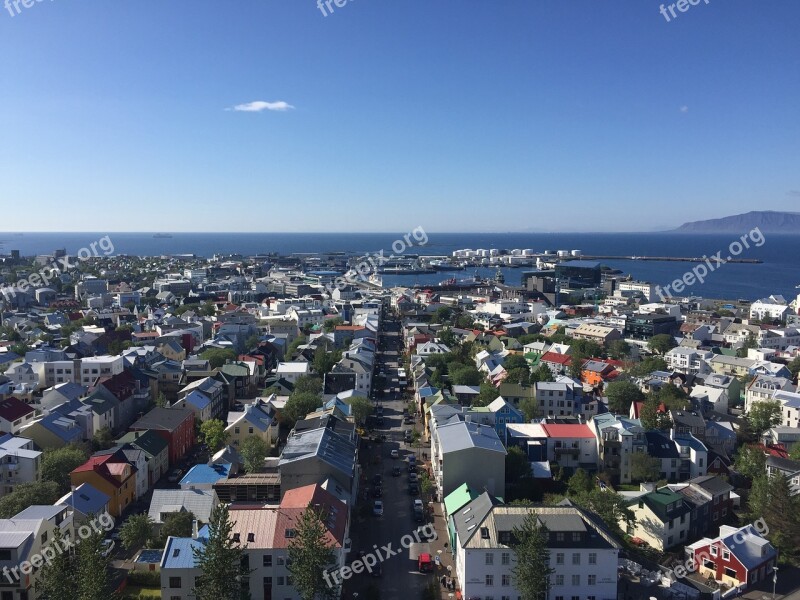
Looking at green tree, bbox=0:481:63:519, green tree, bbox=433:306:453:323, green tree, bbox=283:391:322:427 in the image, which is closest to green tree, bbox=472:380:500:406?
green tree, bbox=283:391:322:427

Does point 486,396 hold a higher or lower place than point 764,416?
higher

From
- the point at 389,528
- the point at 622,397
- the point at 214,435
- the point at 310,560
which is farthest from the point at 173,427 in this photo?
the point at 622,397

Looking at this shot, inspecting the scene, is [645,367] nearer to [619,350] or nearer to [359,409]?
[619,350]

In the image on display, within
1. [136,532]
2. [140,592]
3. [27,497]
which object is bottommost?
[140,592]

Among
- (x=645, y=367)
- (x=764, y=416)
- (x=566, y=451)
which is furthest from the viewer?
(x=645, y=367)

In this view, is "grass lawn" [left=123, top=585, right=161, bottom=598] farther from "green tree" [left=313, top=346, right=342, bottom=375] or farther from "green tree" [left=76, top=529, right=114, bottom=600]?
"green tree" [left=313, top=346, right=342, bottom=375]

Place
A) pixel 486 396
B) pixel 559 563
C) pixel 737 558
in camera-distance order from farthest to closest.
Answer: pixel 486 396
pixel 737 558
pixel 559 563
